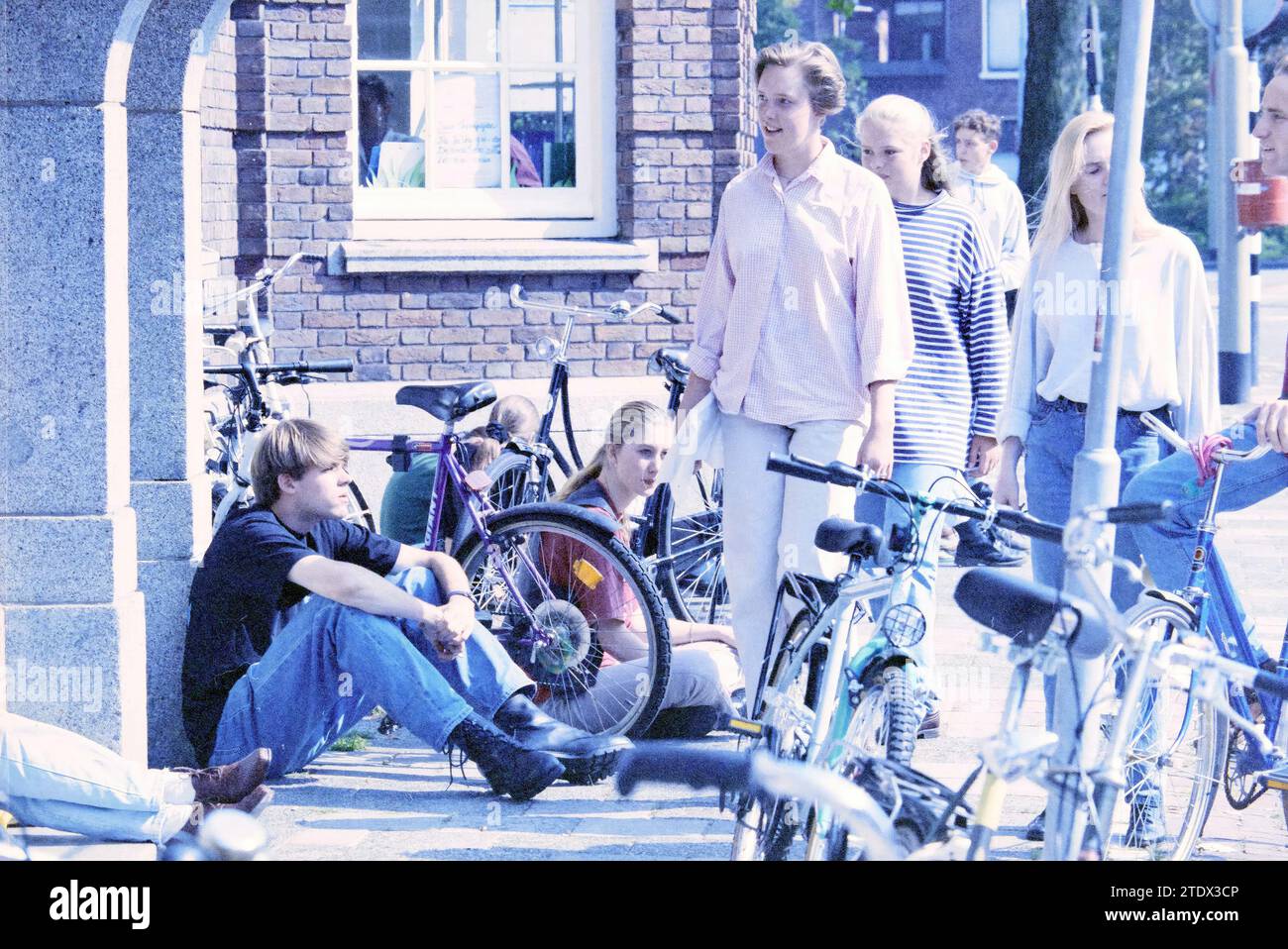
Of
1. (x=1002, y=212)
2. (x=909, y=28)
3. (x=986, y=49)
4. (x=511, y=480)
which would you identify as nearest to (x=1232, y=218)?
(x=1002, y=212)

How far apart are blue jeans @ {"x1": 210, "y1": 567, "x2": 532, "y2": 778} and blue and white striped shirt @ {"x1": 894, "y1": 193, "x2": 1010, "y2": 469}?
1562 millimetres

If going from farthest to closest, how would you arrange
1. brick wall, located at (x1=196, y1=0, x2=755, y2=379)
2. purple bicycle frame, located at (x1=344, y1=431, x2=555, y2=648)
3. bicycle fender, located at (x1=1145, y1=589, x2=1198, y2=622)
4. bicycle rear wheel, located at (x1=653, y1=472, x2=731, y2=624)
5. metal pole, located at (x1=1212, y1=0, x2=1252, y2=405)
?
1. metal pole, located at (x1=1212, y1=0, x2=1252, y2=405)
2. brick wall, located at (x1=196, y1=0, x2=755, y2=379)
3. bicycle rear wheel, located at (x1=653, y1=472, x2=731, y2=624)
4. purple bicycle frame, located at (x1=344, y1=431, x2=555, y2=648)
5. bicycle fender, located at (x1=1145, y1=589, x2=1198, y2=622)

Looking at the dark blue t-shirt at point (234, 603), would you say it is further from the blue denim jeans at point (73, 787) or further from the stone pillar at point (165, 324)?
the blue denim jeans at point (73, 787)

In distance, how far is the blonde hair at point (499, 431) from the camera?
6.74 meters

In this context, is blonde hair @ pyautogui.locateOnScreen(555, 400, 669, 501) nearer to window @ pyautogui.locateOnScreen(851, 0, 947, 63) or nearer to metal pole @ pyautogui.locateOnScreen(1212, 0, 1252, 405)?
metal pole @ pyautogui.locateOnScreen(1212, 0, 1252, 405)

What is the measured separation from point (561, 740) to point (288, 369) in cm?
238

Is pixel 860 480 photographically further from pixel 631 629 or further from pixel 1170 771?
pixel 631 629

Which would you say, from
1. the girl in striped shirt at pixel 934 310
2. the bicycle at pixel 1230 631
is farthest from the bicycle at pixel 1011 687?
the girl in striped shirt at pixel 934 310

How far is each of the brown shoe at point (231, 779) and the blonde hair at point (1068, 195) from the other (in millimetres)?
2461

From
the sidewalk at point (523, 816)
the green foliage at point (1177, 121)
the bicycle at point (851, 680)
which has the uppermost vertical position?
the green foliage at point (1177, 121)

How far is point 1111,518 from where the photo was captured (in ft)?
10.5

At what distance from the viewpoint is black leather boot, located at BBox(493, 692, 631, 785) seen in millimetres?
5441

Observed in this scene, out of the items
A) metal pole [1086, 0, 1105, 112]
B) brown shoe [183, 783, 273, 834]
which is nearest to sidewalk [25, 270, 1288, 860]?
brown shoe [183, 783, 273, 834]

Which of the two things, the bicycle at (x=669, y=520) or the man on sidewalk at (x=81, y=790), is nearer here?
the man on sidewalk at (x=81, y=790)
